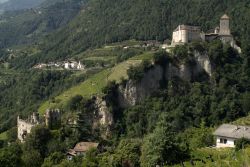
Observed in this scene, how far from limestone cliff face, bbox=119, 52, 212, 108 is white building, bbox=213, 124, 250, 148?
38.4 meters

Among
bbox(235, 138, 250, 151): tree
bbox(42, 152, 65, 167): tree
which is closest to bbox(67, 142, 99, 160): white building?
bbox(42, 152, 65, 167): tree

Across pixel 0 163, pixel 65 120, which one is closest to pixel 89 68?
pixel 65 120

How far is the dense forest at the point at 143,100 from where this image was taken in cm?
5722

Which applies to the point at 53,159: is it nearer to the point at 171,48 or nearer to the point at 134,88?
the point at 134,88

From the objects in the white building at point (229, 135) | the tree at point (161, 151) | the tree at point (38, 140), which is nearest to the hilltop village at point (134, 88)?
the tree at point (38, 140)

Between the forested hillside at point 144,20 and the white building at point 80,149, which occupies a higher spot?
the forested hillside at point 144,20

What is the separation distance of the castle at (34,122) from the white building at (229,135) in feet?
89.3

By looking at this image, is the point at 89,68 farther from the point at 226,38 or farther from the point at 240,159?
the point at 240,159

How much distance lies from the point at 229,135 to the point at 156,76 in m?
42.0

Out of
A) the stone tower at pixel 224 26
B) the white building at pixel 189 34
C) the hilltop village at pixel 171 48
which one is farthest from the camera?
the stone tower at pixel 224 26

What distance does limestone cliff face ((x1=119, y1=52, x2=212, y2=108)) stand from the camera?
102375 millimetres

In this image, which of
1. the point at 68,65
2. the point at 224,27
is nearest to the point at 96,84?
the point at 224,27

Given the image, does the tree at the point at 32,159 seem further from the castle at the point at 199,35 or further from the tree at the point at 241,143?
the castle at the point at 199,35

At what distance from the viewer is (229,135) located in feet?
208
